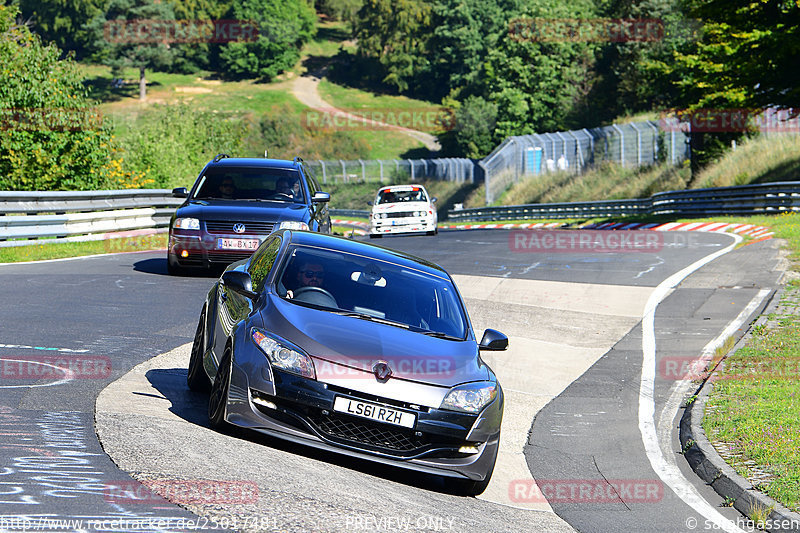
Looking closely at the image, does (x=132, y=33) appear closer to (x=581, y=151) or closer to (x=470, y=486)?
(x=581, y=151)

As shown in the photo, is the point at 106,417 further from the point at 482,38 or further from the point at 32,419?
the point at 482,38

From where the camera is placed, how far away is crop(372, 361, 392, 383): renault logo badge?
6965 millimetres

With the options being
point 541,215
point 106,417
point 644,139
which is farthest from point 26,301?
point 644,139

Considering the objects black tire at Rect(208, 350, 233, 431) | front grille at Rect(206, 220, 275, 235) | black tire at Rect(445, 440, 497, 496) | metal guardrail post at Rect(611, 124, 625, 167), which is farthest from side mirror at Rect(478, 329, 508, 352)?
metal guardrail post at Rect(611, 124, 625, 167)

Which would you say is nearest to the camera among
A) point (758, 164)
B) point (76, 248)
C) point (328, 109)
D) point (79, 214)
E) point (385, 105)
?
point (76, 248)

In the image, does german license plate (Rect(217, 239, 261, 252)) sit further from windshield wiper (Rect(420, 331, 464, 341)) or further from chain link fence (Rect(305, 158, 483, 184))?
chain link fence (Rect(305, 158, 483, 184))

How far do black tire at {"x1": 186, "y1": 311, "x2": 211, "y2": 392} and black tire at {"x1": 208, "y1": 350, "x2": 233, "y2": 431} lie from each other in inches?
41.4

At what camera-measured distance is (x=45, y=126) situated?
26031 millimetres

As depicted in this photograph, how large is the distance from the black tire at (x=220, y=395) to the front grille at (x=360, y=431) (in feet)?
2.25

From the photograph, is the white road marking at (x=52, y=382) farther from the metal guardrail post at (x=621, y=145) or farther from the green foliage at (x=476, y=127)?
the green foliage at (x=476, y=127)

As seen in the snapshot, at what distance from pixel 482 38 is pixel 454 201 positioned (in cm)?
7042

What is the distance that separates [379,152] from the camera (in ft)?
369
